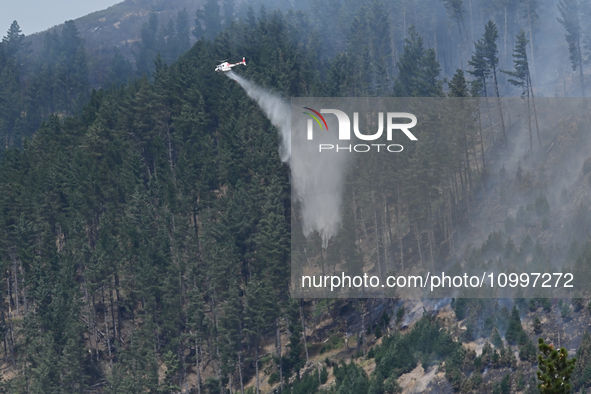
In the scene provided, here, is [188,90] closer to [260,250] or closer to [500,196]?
[260,250]

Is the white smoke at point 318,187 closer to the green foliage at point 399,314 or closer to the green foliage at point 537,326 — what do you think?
the green foliage at point 399,314

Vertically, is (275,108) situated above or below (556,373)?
above

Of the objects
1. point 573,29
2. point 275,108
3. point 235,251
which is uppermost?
point 573,29

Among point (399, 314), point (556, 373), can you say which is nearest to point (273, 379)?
point (399, 314)

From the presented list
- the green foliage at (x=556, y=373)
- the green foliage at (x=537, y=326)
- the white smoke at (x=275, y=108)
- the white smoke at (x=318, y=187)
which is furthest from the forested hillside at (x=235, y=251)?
the green foliage at (x=556, y=373)

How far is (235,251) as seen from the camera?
75500 millimetres

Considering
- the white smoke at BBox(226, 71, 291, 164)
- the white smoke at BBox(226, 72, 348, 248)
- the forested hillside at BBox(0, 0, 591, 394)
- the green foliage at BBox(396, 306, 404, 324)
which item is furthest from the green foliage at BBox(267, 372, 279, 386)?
the white smoke at BBox(226, 71, 291, 164)

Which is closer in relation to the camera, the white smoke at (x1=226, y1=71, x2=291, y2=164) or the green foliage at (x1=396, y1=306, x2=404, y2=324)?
the green foliage at (x1=396, y1=306, x2=404, y2=324)

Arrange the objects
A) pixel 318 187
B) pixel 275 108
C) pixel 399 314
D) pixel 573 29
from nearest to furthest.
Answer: pixel 399 314, pixel 318 187, pixel 275 108, pixel 573 29

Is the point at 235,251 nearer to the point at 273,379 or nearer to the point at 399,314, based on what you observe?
the point at 273,379

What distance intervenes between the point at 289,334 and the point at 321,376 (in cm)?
853

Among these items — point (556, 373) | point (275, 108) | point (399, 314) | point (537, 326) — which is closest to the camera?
point (556, 373)

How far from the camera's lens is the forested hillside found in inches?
2491

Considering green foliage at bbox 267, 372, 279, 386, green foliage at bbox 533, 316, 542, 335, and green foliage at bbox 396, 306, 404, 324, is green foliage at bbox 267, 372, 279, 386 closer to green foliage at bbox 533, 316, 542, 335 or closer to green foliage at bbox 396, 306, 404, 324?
green foliage at bbox 396, 306, 404, 324
